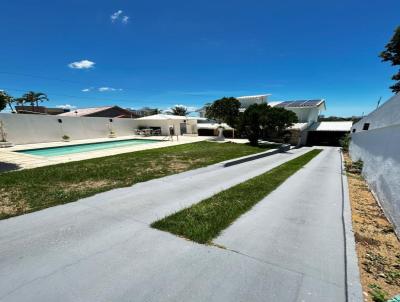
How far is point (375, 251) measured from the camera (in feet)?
12.2

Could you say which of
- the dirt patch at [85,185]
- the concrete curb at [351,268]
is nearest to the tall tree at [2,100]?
the dirt patch at [85,185]

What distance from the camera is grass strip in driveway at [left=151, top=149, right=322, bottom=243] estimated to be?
4.00 meters

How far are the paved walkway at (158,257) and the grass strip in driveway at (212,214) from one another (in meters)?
0.21

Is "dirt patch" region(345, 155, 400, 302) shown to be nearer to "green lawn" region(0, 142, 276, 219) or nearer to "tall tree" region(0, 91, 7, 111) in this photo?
"green lawn" region(0, 142, 276, 219)

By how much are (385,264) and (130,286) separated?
13.0 ft

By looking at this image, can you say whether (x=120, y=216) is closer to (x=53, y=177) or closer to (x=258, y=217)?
(x=258, y=217)

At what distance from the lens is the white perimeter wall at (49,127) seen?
18859 mm

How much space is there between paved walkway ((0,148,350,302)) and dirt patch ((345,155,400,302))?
0.34 m

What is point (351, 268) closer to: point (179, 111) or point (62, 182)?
point (62, 182)

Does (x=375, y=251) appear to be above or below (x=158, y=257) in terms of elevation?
below

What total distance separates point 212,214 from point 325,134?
32784 millimetres

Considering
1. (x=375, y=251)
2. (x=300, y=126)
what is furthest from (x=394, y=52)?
(x=375, y=251)

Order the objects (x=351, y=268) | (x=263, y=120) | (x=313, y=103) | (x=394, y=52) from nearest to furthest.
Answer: (x=351, y=268) → (x=394, y=52) → (x=263, y=120) → (x=313, y=103)

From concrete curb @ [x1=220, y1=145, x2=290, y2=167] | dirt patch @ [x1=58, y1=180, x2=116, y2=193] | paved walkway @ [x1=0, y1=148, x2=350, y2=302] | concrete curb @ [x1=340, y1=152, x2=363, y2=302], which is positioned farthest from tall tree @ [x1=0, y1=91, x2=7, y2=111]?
concrete curb @ [x1=340, y1=152, x2=363, y2=302]
